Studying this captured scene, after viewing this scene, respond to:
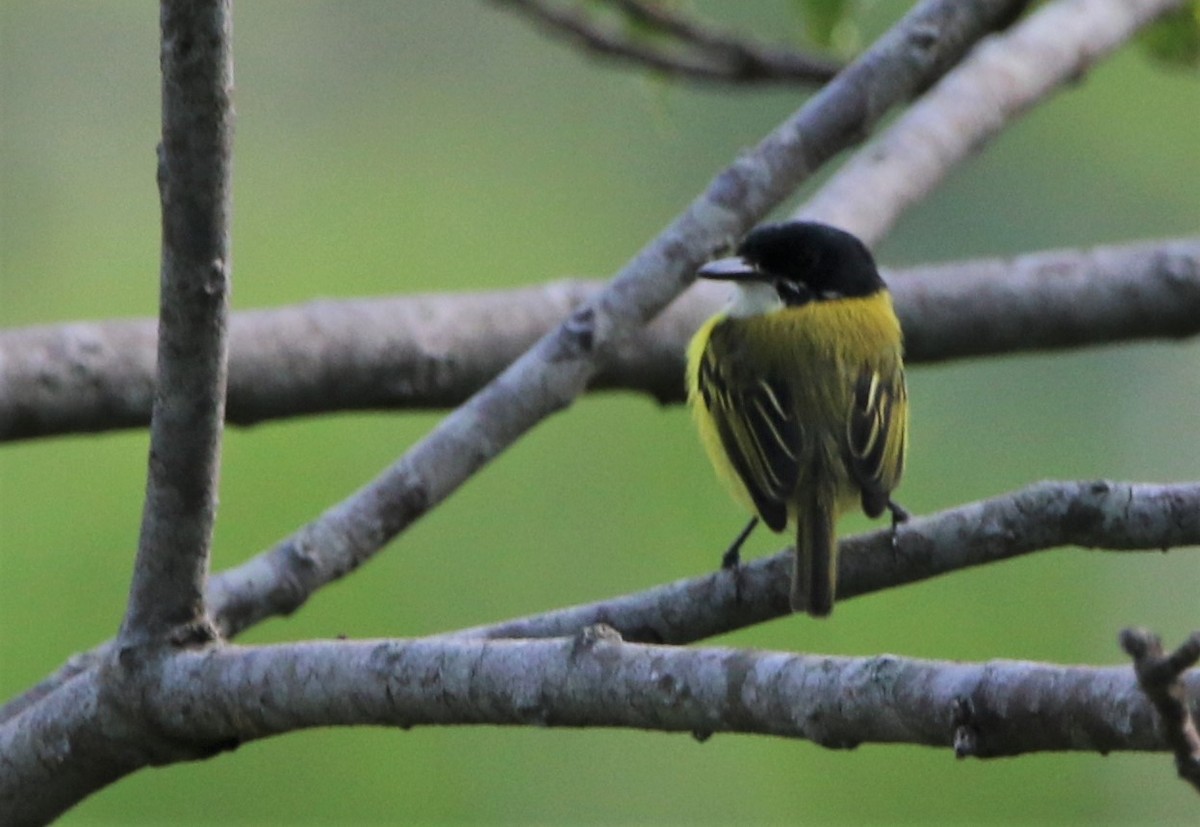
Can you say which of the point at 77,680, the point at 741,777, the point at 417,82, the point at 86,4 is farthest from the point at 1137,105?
the point at 77,680

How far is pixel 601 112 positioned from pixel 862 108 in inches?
373

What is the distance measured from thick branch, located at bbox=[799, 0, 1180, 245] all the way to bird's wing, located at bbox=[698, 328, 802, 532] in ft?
1.65

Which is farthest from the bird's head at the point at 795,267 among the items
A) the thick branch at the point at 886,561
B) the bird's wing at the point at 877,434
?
the thick branch at the point at 886,561

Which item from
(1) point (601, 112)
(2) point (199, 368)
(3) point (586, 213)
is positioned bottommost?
(2) point (199, 368)

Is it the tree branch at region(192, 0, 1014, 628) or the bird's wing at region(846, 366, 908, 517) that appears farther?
the bird's wing at region(846, 366, 908, 517)

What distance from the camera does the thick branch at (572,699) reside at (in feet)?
7.14

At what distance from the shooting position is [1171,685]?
1.90m

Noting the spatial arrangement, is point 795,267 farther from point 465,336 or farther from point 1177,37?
point 1177,37

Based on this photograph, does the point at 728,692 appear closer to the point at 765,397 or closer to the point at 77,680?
the point at 77,680

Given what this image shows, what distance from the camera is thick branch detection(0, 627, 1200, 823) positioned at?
85.7 inches

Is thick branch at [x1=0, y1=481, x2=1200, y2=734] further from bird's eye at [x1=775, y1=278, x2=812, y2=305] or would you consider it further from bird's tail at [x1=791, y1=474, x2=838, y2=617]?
bird's eye at [x1=775, y1=278, x2=812, y2=305]

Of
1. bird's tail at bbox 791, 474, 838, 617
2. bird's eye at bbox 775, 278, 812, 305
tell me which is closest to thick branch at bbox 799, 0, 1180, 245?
bird's eye at bbox 775, 278, 812, 305

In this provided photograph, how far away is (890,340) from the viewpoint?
16.0 ft

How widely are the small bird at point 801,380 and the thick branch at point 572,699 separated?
158 centimetres
